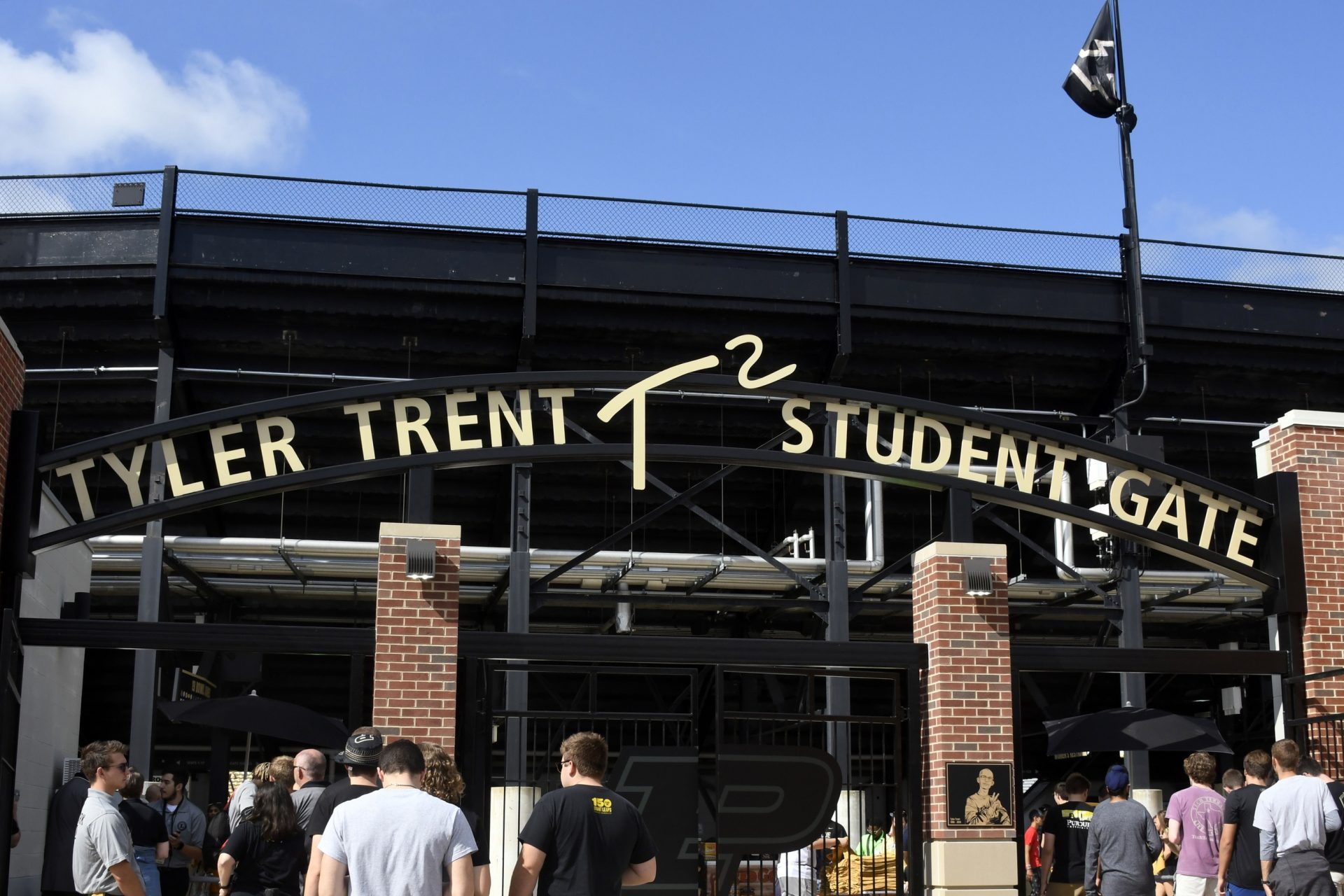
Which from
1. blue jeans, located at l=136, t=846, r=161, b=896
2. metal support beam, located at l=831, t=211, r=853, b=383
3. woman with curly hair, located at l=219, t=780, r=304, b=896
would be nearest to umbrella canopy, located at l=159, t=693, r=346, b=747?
blue jeans, located at l=136, t=846, r=161, b=896

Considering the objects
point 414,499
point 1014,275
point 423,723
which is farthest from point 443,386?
point 1014,275

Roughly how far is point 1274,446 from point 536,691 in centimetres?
1567

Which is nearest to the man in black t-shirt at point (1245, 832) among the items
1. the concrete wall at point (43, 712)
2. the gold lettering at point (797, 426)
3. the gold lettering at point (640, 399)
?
the gold lettering at point (797, 426)

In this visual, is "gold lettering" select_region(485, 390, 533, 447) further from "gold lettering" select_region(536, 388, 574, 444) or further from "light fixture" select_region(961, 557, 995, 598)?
"light fixture" select_region(961, 557, 995, 598)

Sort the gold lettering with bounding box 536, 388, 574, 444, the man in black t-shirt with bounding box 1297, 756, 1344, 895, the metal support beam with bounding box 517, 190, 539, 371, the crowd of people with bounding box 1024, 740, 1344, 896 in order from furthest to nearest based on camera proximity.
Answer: the metal support beam with bounding box 517, 190, 539, 371 < the gold lettering with bounding box 536, 388, 574, 444 < the man in black t-shirt with bounding box 1297, 756, 1344, 895 < the crowd of people with bounding box 1024, 740, 1344, 896

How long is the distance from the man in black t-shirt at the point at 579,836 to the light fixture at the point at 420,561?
15.4 ft

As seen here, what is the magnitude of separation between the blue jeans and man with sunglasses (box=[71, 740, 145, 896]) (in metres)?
1.96

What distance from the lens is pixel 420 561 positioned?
1109 centimetres

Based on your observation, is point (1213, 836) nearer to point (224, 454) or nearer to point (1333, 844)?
point (1333, 844)

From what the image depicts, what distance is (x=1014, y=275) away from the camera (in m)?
20.2

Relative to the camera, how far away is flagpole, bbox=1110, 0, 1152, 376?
20.0m

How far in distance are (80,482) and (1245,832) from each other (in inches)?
350

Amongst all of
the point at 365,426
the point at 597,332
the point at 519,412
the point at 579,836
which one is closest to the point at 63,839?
the point at 365,426

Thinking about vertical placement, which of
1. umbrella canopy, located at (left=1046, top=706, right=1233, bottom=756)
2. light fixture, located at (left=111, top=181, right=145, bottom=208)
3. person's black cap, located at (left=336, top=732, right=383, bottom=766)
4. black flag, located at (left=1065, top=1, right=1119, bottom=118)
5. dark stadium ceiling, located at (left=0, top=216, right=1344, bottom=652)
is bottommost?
person's black cap, located at (left=336, top=732, right=383, bottom=766)
